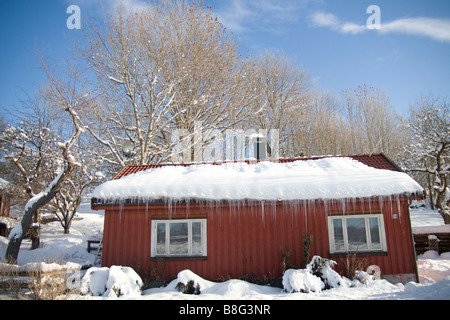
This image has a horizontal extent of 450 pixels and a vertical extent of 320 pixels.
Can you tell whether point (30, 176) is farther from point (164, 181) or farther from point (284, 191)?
point (284, 191)

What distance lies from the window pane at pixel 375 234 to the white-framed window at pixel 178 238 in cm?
415

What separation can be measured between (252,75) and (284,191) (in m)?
12.5

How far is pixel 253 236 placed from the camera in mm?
7621

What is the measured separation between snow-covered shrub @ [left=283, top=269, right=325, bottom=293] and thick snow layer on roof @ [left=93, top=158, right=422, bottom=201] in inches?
67.3

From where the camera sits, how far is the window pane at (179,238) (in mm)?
7719

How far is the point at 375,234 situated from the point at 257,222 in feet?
9.59

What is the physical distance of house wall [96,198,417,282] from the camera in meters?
7.37

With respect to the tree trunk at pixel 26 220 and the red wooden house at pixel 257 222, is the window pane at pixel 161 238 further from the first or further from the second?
the tree trunk at pixel 26 220

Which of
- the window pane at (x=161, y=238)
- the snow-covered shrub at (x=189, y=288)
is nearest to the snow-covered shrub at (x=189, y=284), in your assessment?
the snow-covered shrub at (x=189, y=288)

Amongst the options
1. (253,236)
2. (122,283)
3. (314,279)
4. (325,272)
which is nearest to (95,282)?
(122,283)

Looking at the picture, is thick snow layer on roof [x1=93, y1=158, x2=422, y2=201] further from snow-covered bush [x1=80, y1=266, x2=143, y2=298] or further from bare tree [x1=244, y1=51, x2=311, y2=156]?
bare tree [x1=244, y1=51, x2=311, y2=156]

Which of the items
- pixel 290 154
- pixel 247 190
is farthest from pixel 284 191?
pixel 290 154

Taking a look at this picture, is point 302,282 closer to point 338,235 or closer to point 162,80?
point 338,235

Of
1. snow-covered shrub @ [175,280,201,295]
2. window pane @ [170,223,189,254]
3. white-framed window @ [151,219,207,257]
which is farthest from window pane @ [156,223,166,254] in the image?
snow-covered shrub @ [175,280,201,295]
